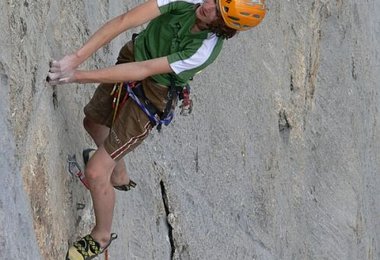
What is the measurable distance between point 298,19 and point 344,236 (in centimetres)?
268

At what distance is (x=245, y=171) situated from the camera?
8.36 meters

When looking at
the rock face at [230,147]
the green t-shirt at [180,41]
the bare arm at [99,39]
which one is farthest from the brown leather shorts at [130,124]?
the bare arm at [99,39]

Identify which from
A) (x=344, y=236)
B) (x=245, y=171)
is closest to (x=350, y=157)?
(x=344, y=236)

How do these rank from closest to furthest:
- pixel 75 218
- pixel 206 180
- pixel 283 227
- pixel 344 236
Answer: pixel 75 218 < pixel 206 180 < pixel 283 227 < pixel 344 236

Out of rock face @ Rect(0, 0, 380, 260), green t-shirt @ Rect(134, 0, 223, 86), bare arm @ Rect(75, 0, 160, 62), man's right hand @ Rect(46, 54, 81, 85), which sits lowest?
rock face @ Rect(0, 0, 380, 260)

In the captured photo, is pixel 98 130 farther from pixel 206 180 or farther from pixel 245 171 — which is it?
pixel 245 171

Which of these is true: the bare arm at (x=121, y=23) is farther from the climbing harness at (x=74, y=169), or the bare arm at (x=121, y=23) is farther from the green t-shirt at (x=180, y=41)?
the climbing harness at (x=74, y=169)

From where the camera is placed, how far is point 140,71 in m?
4.32

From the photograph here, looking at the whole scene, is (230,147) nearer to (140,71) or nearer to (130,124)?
(130,124)

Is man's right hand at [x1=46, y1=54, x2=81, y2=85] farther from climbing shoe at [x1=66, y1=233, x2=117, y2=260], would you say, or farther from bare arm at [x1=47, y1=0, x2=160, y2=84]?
climbing shoe at [x1=66, y1=233, x2=117, y2=260]

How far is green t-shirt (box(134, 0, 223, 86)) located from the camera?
438 centimetres

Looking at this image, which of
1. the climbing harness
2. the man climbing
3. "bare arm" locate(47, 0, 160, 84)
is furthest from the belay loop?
the climbing harness

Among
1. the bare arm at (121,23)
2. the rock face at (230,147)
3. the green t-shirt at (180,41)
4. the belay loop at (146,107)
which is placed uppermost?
the bare arm at (121,23)

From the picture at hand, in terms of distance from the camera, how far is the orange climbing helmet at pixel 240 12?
4.18 meters
